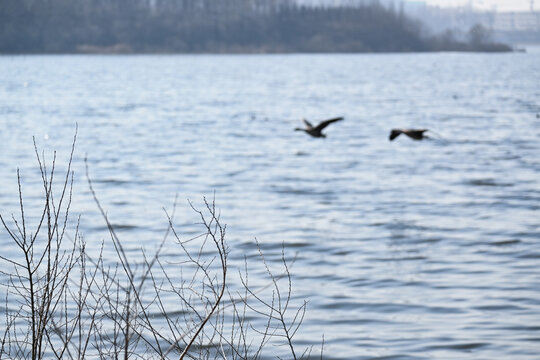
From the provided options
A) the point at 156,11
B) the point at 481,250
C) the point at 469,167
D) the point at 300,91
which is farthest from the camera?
the point at 156,11

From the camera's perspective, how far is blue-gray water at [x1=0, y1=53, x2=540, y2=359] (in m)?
7.93

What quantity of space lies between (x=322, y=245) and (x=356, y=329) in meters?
3.71

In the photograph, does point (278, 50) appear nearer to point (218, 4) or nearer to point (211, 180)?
point (218, 4)

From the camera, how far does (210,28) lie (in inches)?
5763

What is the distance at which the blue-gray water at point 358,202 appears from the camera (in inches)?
312

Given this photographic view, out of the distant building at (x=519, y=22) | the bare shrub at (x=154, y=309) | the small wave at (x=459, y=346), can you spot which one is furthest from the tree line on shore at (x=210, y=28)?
the small wave at (x=459, y=346)

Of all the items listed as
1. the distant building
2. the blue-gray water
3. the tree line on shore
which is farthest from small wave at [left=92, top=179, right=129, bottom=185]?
the tree line on shore

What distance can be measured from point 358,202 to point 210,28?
13401cm

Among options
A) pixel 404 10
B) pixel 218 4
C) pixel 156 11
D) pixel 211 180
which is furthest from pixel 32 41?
pixel 211 180

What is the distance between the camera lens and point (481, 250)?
10.8m

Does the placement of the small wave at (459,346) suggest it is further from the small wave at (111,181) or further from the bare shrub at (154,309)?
the small wave at (111,181)

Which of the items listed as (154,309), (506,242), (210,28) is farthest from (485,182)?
(210,28)

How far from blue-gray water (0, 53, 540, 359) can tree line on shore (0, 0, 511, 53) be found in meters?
102

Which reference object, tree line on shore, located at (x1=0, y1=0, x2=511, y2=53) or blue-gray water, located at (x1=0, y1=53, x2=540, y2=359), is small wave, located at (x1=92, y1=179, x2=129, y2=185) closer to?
blue-gray water, located at (x1=0, y1=53, x2=540, y2=359)
